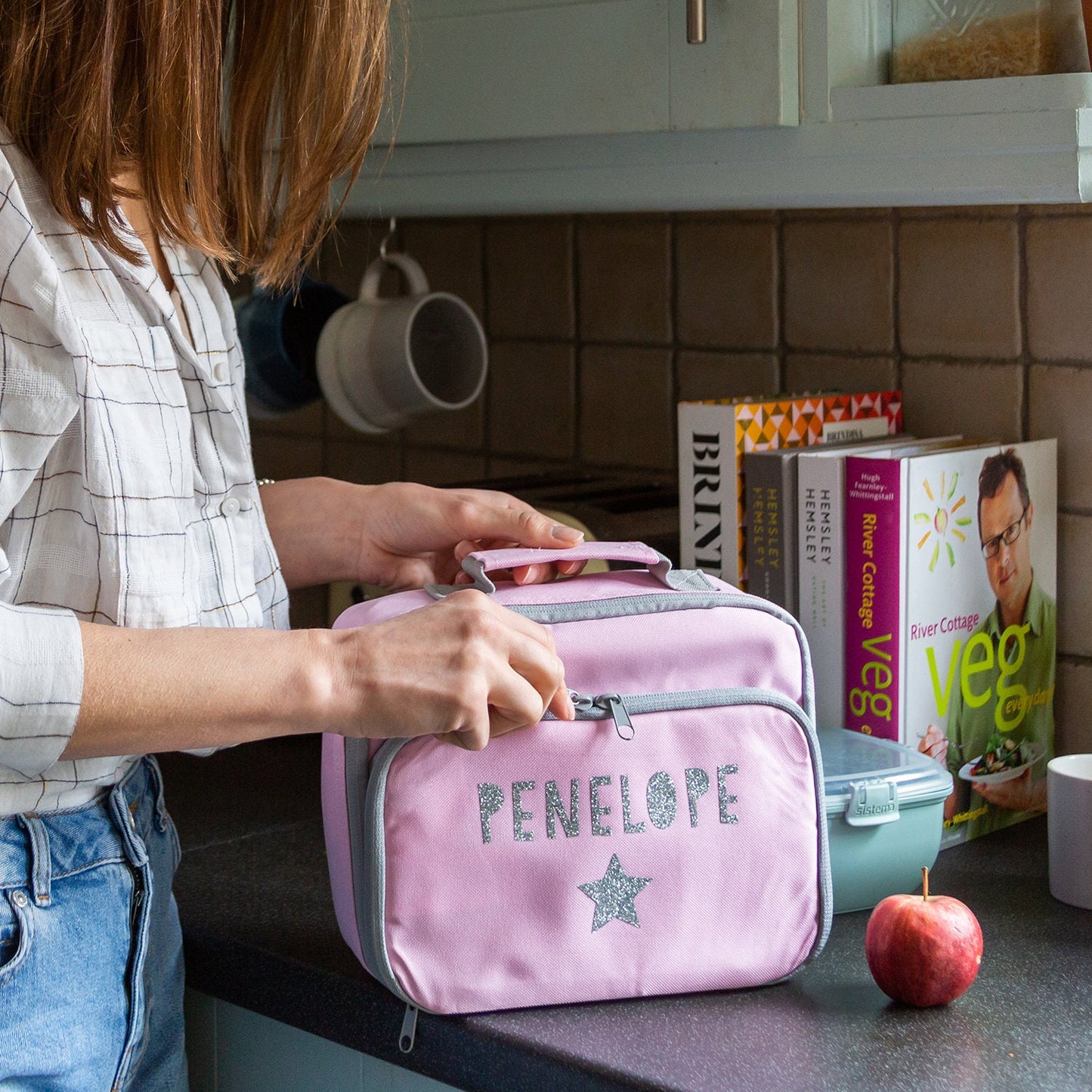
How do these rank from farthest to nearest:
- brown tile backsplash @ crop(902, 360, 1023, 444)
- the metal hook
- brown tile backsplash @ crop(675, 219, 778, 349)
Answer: the metal hook → brown tile backsplash @ crop(675, 219, 778, 349) → brown tile backsplash @ crop(902, 360, 1023, 444)

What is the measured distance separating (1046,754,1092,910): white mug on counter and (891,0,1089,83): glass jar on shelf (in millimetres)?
491

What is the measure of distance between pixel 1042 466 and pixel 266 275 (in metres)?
0.65

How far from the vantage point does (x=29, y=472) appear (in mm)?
724

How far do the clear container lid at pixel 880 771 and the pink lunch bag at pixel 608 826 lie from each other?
0.08m

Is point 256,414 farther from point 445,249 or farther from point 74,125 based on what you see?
point 74,125

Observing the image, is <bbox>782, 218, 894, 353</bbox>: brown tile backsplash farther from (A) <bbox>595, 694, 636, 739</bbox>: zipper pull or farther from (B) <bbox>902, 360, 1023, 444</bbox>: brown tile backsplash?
(A) <bbox>595, 694, 636, 739</bbox>: zipper pull

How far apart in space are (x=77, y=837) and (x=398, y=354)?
28.9 inches

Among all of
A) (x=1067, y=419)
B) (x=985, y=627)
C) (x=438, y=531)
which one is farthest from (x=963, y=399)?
(x=438, y=531)

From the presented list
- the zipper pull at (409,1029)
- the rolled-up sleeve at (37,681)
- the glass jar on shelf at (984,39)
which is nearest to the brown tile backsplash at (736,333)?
the glass jar on shelf at (984,39)

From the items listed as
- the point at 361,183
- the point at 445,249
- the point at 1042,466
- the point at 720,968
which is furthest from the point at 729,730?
the point at 445,249

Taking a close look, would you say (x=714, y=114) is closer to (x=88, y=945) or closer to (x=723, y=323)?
(x=723, y=323)

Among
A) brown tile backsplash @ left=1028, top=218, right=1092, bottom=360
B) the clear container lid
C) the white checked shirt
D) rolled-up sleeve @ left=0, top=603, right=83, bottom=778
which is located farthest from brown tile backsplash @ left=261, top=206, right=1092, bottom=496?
rolled-up sleeve @ left=0, top=603, right=83, bottom=778

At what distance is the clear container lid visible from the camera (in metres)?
0.94

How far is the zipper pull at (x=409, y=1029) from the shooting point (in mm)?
847
